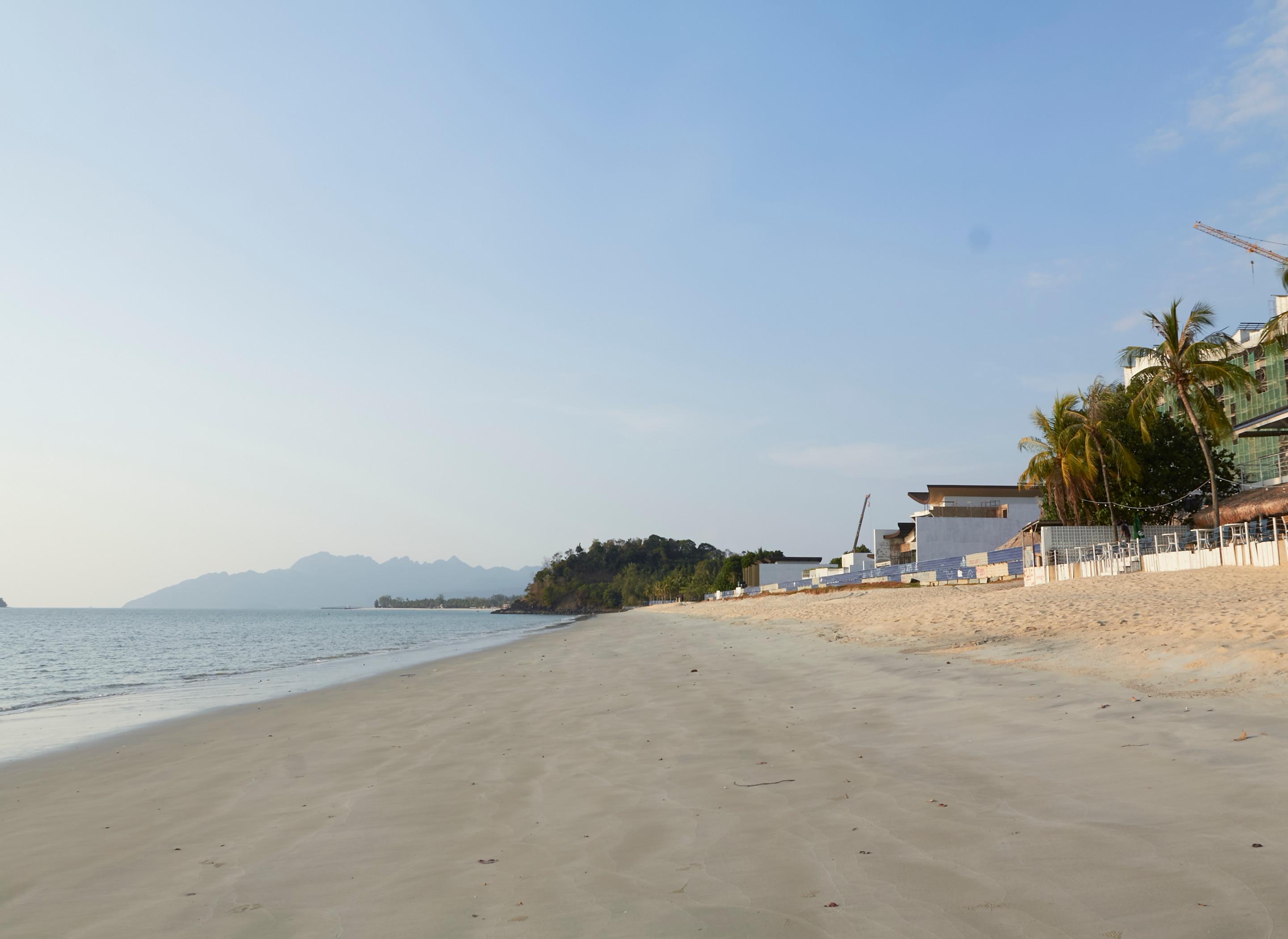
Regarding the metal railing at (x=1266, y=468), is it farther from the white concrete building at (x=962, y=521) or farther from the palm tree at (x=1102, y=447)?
the palm tree at (x=1102, y=447)

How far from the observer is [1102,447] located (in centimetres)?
4056

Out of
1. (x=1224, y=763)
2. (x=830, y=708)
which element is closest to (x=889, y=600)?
(x=830, y=708)

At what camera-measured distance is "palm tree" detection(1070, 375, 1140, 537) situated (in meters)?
38.4

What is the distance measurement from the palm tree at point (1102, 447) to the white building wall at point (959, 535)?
1929 cm

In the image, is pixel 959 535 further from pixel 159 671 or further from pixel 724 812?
pixel 724 812

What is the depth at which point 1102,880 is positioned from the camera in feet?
10.8

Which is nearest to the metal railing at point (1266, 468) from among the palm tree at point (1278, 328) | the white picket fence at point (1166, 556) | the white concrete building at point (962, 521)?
the white concrete building at point (962, 521)

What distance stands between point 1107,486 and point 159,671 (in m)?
38.6

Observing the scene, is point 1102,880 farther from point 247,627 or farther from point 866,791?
point 247,627

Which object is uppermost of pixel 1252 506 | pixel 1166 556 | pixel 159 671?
pixel 1252 506

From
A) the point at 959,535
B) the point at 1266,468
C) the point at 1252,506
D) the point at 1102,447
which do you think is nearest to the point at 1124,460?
the point at 1102,447

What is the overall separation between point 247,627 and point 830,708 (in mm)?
83818

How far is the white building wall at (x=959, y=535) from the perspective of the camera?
2359 inches

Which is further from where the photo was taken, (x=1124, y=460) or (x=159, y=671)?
(x=1124, y=460)
